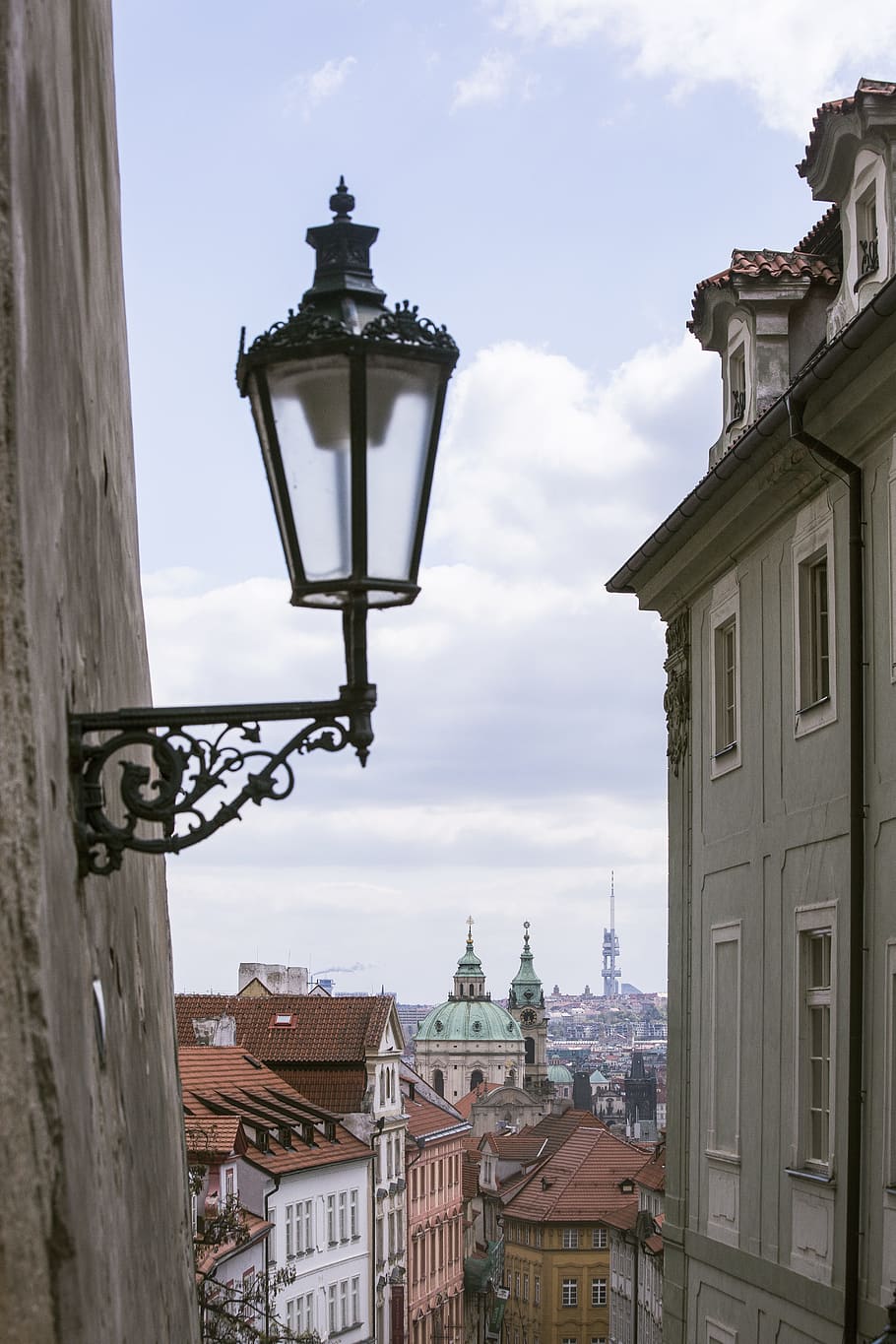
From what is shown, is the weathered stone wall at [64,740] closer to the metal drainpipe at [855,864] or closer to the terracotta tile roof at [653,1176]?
the metal drainpipe at [855,864]

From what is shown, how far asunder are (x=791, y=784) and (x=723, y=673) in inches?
100

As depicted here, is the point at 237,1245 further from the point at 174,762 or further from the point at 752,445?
the point at 174,762

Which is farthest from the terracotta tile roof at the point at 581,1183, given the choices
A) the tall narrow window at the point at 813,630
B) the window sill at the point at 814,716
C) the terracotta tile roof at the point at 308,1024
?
→ the tall narrow window at the point at 813,630

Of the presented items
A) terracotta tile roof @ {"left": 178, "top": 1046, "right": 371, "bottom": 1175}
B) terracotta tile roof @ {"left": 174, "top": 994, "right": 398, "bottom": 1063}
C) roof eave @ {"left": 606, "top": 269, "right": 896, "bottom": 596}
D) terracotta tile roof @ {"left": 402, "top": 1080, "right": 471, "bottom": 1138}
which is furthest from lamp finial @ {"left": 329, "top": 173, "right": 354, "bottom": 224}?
terracotta tile roof @ {"left": 402, "top": 1080, "right": 471, "bottom": 1138}

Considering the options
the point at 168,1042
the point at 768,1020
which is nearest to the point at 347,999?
the point at 768,1020

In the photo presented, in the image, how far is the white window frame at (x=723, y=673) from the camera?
15755 mm

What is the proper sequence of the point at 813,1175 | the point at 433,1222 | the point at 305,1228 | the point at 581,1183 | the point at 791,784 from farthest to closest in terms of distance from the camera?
the point at 581,1183
the point at 433,1222
the point at 305,1228
the point at 791,784
the point at 813,1175

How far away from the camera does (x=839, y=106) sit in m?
13.5

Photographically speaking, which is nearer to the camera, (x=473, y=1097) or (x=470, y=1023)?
(x=473, y=1097)

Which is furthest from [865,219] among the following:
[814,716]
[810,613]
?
[814,716]

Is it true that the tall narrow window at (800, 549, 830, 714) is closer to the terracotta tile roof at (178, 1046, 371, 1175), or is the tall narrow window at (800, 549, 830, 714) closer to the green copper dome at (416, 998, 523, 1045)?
the terracotta tile roof at (178, 1046, 371, 1175)

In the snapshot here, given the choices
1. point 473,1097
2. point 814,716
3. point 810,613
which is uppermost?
point 810,613

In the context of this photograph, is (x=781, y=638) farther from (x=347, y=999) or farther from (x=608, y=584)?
(x=347, y=999)

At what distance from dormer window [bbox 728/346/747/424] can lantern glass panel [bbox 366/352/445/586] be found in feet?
41.2
